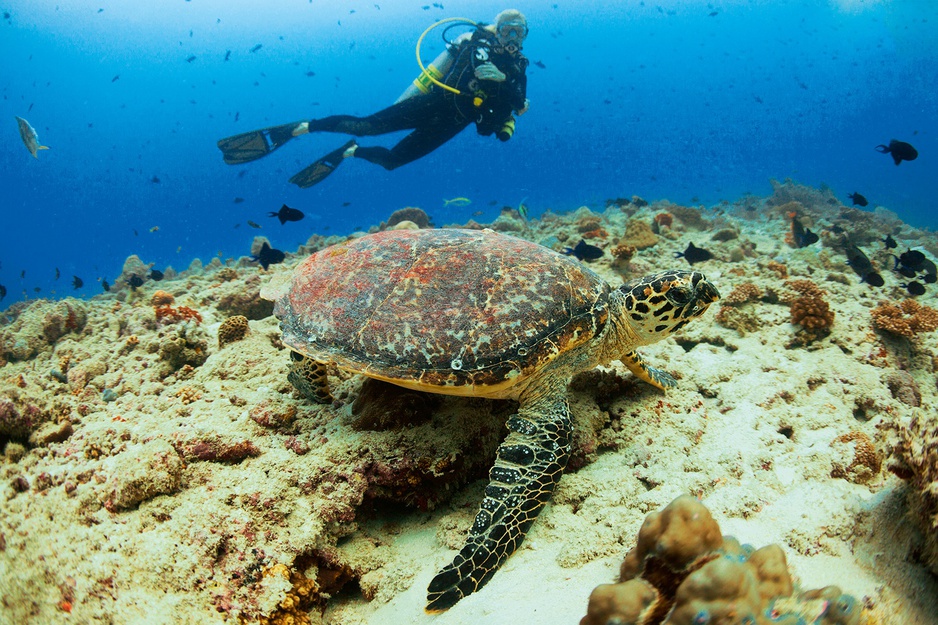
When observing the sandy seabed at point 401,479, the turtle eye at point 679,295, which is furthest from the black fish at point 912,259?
the turtle eye at point 679,295

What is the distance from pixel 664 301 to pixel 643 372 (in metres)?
0.78

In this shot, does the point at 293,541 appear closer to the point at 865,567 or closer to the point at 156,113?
the point at 865,567

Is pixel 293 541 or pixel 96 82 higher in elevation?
pixel 96 82

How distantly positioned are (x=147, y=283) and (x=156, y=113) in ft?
442

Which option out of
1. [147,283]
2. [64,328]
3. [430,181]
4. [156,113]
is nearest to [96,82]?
[156,113]

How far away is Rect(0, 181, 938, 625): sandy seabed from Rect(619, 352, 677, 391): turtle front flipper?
0.50ft

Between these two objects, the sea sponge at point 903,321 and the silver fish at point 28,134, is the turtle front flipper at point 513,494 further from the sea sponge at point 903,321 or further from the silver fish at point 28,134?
the silver fish at point 28,134

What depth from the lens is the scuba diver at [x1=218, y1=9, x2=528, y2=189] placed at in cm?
1122

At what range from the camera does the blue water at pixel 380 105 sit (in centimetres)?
8206

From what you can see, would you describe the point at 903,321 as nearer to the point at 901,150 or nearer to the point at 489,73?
the point at 901,150

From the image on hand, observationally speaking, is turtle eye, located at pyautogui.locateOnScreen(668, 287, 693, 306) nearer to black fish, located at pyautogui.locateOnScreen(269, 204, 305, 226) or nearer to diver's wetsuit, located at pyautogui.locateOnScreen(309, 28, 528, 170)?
black fish, located at pyautogui.locateOnScreen(269, 204, 305, 226)

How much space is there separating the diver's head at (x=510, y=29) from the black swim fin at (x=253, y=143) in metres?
6.50

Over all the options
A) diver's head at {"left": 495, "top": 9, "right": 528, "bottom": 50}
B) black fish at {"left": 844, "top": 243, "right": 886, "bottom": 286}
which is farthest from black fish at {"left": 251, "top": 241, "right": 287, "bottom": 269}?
black fish at {"left": 844, "top": 243, "right": 886, "bottom": 286}

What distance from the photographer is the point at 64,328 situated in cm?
718
